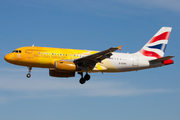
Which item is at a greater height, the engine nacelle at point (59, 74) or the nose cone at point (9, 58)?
the nose cone at point (9, 58)

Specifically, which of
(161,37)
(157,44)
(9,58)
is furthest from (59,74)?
(161,37)

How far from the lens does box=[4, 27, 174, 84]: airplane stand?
134 ft

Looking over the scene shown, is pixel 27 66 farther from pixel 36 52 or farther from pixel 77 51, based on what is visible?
pixel 77 51

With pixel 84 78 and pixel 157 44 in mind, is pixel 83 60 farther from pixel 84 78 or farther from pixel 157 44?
pixel 157 44

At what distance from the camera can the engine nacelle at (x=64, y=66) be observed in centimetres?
4006

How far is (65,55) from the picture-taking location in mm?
41688

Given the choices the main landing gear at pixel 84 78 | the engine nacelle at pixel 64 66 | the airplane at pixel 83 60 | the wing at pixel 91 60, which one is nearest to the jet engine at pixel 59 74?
the airplane at pixel 83 60

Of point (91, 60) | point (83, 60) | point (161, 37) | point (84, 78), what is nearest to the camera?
point (83, 60)

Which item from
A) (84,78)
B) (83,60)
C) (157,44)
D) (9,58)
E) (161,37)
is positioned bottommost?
(84,78)

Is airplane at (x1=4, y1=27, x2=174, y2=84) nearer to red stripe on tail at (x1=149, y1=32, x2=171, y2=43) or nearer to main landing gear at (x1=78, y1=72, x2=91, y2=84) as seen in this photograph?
main landing gear at (x1=78, y1=72, x2=91, y2=84)

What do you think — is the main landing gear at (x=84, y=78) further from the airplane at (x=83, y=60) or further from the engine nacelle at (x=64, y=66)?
the engine nacelle at (x=64, y=66)

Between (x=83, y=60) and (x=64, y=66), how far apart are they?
102 inches

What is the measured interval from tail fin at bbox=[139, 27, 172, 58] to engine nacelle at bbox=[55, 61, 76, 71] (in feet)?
35.4

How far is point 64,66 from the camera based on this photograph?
4019 cm
